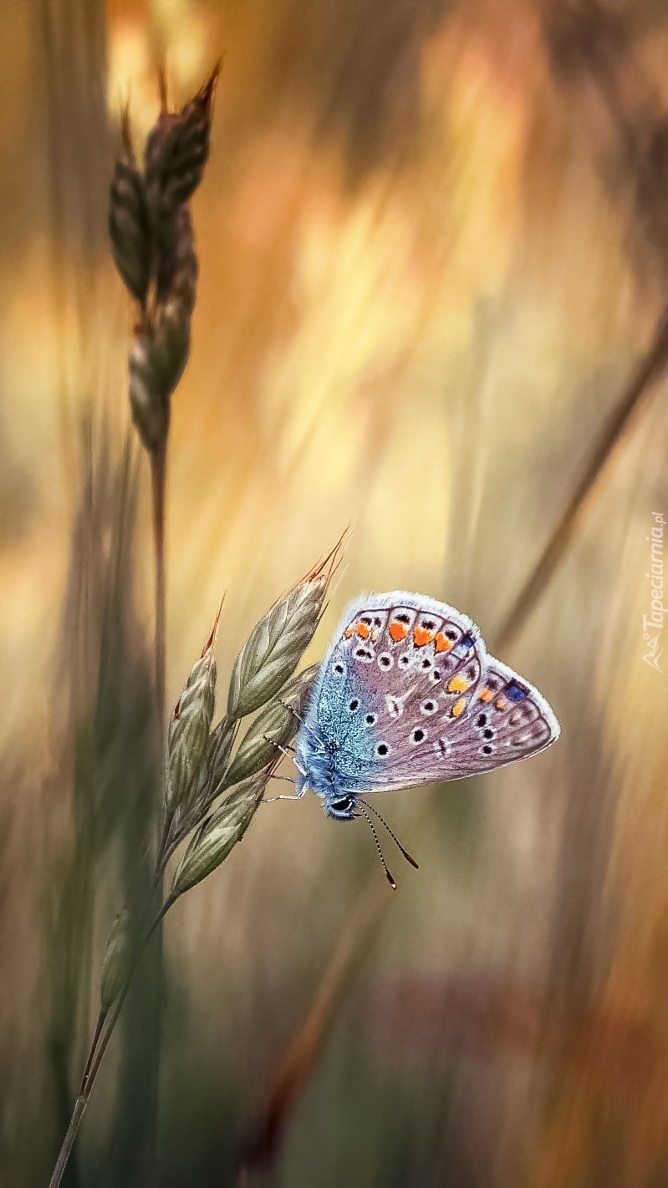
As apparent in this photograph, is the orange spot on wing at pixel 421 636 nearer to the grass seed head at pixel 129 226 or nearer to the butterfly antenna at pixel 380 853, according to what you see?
the butterfly antenna at pixel 380 853

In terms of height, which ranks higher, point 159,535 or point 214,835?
point 159,535

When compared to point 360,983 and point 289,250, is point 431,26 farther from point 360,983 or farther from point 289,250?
point 360,983

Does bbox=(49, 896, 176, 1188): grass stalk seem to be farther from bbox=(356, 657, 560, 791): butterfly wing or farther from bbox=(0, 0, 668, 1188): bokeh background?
bbox=(356, 657, 560, 791): butterfly wing

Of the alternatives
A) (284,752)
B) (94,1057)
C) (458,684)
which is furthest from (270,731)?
(94,1057)

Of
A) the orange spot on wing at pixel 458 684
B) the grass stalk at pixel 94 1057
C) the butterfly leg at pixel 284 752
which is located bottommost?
the grass stalk at pixel 94 1057

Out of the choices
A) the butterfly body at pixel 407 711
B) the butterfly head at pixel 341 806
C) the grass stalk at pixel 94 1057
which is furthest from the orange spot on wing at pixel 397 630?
the grass stalk at pixel 94 1057

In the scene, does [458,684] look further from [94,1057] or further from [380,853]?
[94,1057]
